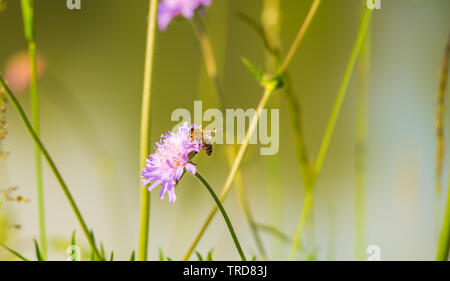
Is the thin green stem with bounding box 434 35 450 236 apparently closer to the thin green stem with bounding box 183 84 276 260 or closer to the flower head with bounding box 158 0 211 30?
the thin green stem with bounding box 183 84 276 260

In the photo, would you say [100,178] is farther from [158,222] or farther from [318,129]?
[318,129]

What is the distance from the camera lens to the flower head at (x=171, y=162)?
327mm

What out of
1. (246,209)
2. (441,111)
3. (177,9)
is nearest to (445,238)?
(441,111)

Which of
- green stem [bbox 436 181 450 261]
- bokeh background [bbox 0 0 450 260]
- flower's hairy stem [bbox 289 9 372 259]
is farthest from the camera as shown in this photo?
bokeh background [bbox 0 0 450 260]

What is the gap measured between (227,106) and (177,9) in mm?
135

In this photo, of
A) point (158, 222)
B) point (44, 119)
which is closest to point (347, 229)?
point (158, 222)

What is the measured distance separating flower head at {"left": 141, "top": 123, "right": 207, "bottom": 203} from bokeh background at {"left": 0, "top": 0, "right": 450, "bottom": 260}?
98 millimetres

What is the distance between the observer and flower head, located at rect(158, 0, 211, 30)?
474 millimetres

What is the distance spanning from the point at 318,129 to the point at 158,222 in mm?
463

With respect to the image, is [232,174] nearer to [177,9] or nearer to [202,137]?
[202,137]

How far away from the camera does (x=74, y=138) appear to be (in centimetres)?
70

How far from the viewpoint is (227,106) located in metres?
0.57

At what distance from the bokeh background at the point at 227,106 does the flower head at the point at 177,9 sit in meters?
0.01

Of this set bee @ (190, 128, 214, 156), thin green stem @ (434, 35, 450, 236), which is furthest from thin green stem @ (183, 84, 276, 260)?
thin green stem @ (434, 35, 450, 236)
